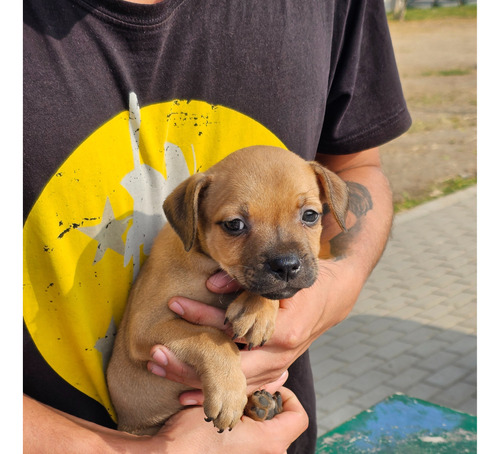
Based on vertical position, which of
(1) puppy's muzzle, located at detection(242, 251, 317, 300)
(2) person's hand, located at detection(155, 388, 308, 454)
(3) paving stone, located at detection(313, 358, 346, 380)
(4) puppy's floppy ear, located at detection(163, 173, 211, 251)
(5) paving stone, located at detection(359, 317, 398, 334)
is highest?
(4) puppy's floppy ear, located at detection(163, 173, 211, 251)

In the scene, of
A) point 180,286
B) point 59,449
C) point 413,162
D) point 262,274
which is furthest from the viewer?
point 413,162

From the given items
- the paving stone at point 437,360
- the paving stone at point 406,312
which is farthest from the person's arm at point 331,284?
the paving stone at point 406,312

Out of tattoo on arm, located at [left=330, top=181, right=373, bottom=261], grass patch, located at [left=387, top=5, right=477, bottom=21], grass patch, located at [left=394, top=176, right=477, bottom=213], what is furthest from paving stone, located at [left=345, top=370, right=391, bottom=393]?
grass patch, located at [left=387, top=5, right=477, bottom=21]

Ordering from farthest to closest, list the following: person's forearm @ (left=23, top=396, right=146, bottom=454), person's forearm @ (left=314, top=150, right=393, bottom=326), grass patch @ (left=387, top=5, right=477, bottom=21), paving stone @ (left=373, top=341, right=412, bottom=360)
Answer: grass patch @ (left=387, top=5, right=477, bottom=21)
paving stone @ (left=373, top=341, right=412, bottom=360)
person's forearm @ (left=314, top=150, right=393, bottom=326)
person's forearm @ (left=23, top=396, right=146, bottom=454)

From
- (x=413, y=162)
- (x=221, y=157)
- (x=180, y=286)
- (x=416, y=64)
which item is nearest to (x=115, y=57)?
(x=221, y=157)

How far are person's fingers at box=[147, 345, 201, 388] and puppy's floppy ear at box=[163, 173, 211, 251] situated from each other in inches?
15.5

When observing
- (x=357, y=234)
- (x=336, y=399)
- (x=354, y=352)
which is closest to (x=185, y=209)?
Result: (x=357, y=234)

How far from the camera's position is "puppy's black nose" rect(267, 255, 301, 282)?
2.37 meters

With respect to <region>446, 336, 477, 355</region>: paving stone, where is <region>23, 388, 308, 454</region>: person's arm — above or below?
above

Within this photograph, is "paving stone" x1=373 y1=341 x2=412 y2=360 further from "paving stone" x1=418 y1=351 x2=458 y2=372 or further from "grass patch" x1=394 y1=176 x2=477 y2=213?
"grass patch" x1=394 y1=176 x2=477 y2=213

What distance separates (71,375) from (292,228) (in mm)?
969

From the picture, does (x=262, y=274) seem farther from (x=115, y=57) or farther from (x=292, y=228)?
(x=115, y=57)

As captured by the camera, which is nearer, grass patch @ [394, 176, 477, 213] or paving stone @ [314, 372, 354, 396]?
paving stone @ [314, 372, 354, 396]

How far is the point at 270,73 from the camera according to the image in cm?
265
